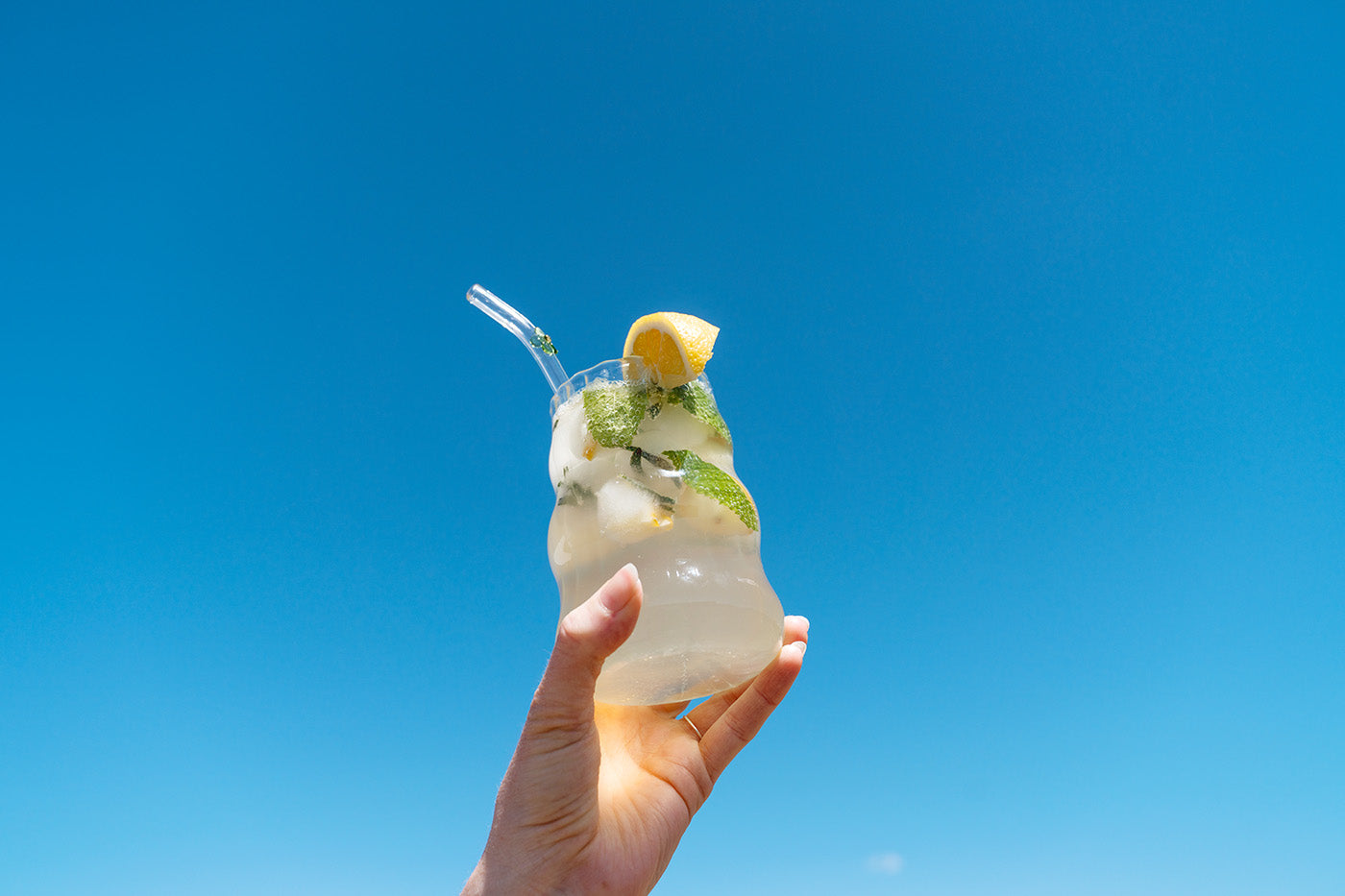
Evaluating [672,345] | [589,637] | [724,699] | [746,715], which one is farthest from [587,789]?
[672,345]

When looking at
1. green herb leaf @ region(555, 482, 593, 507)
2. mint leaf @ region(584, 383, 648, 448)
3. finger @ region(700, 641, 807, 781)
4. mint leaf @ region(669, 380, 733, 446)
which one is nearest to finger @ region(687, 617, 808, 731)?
finger @ region(700, 641, 807, 781)

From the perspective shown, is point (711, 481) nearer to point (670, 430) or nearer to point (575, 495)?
point (670, 430)

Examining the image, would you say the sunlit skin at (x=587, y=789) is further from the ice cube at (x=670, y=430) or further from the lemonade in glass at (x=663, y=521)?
the ice cube at (x=670, y=430)

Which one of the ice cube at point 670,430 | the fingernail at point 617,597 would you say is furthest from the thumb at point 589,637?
the ice cube at point 670,430

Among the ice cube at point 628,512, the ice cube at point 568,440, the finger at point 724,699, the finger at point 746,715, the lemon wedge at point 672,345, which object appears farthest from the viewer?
the finger at point 724,699

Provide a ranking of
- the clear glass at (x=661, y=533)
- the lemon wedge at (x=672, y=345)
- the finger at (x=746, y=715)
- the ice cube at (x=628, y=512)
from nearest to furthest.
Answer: the clear glass at (x=661, y=533) → the ice cube at (x=628, y=512) → the lemon wedge at (x=672, y=345) → the finger at (x=746, y=715)

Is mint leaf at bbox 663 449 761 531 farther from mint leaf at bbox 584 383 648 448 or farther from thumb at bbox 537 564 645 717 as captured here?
thumb at bbox 537 564 645 717

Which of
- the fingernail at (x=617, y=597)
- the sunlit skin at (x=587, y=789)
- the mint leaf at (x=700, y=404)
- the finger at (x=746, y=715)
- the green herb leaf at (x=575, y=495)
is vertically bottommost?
the sunlit skin at (x=587, y=789)
